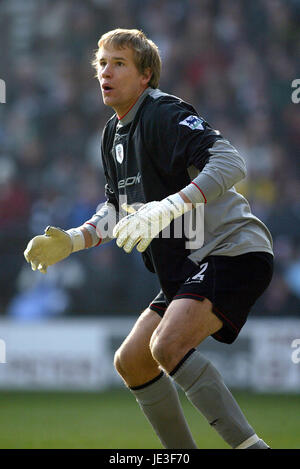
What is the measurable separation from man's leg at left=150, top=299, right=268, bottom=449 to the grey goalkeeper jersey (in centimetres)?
35

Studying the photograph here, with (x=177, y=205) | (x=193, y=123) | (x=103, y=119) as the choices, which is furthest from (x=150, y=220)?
(x=103, y=119)

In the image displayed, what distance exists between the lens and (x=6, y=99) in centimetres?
1188

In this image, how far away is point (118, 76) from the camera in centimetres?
411

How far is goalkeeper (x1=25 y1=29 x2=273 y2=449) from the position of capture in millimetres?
3650

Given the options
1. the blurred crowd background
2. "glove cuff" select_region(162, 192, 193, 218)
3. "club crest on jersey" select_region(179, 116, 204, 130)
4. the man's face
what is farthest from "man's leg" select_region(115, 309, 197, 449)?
the blurred crowd background

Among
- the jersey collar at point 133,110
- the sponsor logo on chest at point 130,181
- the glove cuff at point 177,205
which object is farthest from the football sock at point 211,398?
the jersey collar at point 133,110

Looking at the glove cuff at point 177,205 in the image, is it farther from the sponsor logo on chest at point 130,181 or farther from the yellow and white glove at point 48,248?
the yellow and white glove at point 48,248

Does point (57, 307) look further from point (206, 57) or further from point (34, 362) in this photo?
point (206, 57)

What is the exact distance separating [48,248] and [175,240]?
693mm

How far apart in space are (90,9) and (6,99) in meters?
1.93

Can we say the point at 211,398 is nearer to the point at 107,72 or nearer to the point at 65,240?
the point at 65,240

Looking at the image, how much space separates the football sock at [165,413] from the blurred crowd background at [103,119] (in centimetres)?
519

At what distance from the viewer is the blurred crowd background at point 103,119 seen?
9.51 meters

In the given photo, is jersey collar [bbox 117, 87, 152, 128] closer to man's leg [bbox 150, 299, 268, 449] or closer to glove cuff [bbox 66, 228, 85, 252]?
glove cuff [bbox 66, 228, 85, 252]
